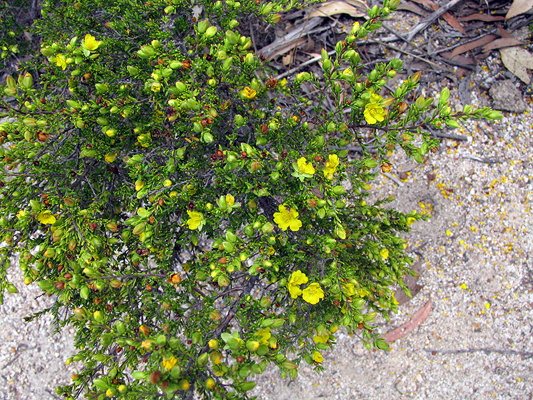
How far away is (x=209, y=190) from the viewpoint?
210cm

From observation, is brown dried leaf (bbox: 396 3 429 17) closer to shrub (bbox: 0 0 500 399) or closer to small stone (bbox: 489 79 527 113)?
small stone (bbox: 489 79 527 113)

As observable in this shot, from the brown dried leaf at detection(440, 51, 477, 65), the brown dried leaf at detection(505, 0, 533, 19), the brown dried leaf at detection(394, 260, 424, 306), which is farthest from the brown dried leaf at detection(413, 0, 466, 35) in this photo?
the brown dried leaf at detection(394, 260, 424, 306)

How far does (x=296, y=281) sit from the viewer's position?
6.31 feet

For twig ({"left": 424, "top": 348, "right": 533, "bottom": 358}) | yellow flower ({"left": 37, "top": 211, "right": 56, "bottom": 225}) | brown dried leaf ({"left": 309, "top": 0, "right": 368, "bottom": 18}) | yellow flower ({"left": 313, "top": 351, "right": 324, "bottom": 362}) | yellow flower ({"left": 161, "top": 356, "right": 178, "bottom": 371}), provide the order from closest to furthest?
yellow flower ({"left": 161, "top": 356, "right": 178, "bottom": 371})
yellow flower ({"left": 37, "top": 211, "right": 56, "bottom": 225})
yellow flower ({"left": 313, "top": 351, "right": 324, "bottom": 362})
twig ({"left": 424, "top": 348, "right": 533, "bottom": 358})
brown dried leaf ({"left": 309, "top": 0, "right": 368, "bottom": 18})

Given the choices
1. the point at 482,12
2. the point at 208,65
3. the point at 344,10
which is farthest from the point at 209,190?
the point at 482,12

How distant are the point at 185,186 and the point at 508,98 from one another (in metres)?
3.33

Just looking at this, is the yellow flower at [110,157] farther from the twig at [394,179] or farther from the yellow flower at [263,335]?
the twig at [394,179]

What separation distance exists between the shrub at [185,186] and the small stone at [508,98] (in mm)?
1937

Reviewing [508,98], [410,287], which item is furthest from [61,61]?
[508,98]

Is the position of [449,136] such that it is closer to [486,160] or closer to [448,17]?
[486,160]

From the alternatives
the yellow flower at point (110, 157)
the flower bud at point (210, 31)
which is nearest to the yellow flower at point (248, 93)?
the flower bud at point (210, 31)

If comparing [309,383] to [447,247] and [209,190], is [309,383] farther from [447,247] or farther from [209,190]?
[209,190]

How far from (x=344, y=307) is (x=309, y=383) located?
4.74ft

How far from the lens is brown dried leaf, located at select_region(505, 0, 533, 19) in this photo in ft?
10.9
